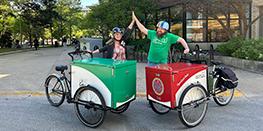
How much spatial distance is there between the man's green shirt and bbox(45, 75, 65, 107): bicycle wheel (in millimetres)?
1893

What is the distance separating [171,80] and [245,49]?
7321 mm

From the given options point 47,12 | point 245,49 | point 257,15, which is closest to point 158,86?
point 245,49

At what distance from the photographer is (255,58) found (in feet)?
34.2

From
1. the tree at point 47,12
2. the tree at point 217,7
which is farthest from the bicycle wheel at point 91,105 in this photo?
the tree at point 47,12

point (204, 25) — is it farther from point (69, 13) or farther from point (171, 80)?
point (69, 13)

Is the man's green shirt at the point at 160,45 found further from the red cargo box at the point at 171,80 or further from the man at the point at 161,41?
the red cargo box at the point at 171,80

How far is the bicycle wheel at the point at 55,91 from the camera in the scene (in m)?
6.15

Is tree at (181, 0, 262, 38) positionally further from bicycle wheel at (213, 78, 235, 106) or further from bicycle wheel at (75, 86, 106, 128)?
bicycle wheel at (75, 86, 106, 128)

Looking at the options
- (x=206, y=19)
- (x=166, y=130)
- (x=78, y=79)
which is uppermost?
(x=206, y=19)

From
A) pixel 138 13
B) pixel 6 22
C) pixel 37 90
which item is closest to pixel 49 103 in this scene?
pixel 37 90

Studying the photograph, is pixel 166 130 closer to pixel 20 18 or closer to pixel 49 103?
pixel 49 103

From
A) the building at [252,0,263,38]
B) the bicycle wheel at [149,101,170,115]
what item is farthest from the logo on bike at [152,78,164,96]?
the building at [252,0,263,38]

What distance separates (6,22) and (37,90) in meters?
30.5

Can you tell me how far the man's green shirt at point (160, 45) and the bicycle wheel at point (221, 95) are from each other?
118 cm
